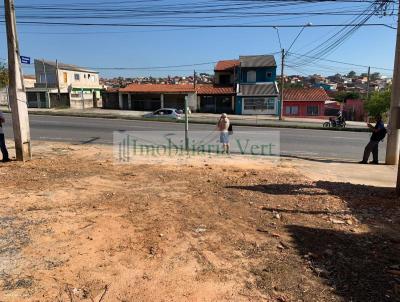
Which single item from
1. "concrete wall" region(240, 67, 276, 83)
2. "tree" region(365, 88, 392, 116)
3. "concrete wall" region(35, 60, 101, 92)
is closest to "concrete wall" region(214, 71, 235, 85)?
"concrete wall" region(240, 67, 276, 83)

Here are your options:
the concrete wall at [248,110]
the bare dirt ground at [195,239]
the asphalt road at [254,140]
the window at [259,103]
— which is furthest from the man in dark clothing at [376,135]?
the window at [259,103]

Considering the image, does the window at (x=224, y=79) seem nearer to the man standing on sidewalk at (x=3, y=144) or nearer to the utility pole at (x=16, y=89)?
the utility pole at (x=16, y=89)

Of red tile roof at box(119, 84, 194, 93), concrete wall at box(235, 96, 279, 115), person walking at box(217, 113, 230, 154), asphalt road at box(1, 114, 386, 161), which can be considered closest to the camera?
person walking at box(217, 113, 230, 154)

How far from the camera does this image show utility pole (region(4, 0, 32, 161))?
1090cm

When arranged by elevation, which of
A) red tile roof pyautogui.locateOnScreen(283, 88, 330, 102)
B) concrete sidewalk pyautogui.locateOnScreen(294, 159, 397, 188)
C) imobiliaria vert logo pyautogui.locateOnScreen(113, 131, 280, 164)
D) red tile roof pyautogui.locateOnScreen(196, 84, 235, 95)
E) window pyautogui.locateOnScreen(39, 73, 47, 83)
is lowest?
concrete sidewalk pyautogui.locateOnScreen(294, 159, 397, 188)

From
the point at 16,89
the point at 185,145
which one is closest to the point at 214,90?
the point at 185,145

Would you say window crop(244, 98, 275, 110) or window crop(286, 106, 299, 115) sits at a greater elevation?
window crop(244, 98, 275, 110)

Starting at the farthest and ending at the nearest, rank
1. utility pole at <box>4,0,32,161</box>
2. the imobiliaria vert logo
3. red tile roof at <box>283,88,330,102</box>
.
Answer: red tile roof at <box>283,88,330,102</box> → the imobiliaria vert logo → utility pole at <box>4,0,32,161</box>

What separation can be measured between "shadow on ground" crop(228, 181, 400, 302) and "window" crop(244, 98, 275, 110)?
4015cm

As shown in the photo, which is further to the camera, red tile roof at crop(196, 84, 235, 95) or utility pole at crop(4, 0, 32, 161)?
red tile roof at crop(196, 84, 235, 95)

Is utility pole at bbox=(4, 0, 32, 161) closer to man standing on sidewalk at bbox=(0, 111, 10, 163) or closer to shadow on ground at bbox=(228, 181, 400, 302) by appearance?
man standing on sidewalk at bbox=(0, 111, 10, 163)

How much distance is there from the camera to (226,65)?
53.8 meters

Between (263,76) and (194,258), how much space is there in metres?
47.5

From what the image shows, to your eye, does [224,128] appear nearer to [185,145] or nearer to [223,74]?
[185,145]
